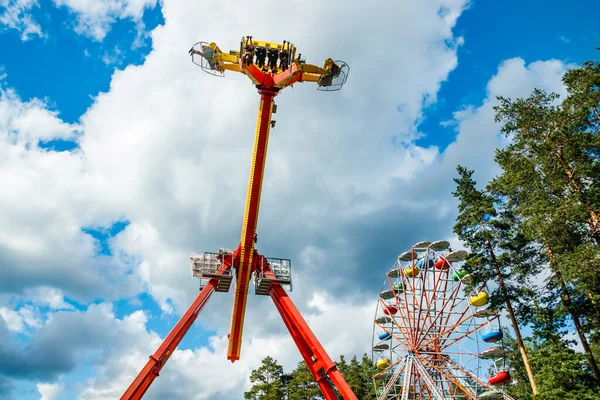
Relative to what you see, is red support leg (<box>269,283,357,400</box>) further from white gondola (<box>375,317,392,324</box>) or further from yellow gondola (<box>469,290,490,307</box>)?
yellow gondola (<box>469,290,490,307</box>)

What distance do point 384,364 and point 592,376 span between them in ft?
34.8

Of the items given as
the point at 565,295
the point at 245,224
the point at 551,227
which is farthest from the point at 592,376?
the point at 245,224

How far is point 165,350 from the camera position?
842 inches

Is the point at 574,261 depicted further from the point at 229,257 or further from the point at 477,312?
the point at 229,257

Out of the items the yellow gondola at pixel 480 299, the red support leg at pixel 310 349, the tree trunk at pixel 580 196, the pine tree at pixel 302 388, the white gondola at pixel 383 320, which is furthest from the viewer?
the pine tree at pixel 302 388

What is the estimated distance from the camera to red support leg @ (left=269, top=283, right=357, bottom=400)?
66.8ft

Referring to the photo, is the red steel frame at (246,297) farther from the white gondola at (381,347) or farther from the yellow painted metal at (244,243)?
the white gondola at (381,347)

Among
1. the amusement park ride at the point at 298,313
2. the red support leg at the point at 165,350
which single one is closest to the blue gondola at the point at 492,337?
the amusement park ride at the point at 298,313

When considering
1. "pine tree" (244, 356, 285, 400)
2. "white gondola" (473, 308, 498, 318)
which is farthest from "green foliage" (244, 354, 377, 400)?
"white gondola" (473, 308, 498, 318)

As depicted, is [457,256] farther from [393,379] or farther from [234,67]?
[234,67]

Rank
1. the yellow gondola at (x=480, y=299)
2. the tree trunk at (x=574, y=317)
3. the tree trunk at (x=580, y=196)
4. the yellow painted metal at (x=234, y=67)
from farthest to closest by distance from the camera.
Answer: the yellow gondola at (x=480, y=299)
the yellow painted metal at (x=234, y=67)
the tree trunk at (x=574, y=317)
the tree trunk at (x=580, y=196)

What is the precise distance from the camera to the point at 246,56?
19781mm

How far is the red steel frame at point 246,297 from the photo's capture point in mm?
20684

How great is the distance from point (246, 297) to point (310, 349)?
4.75 m
